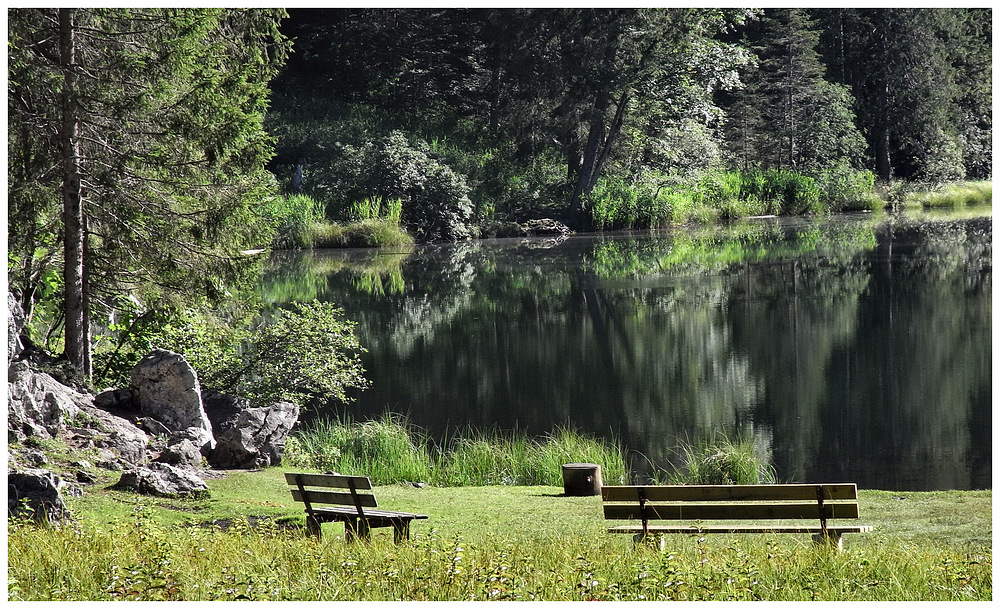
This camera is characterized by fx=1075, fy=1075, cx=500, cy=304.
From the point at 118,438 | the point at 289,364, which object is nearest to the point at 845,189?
the point at 289,364

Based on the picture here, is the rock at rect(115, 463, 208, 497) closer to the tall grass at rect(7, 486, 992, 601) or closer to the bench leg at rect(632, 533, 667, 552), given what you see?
the tall grass at rect(7, 486, 992, 601)

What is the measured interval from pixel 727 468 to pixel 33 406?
721 cm

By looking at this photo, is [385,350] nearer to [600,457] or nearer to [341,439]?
[341,439]

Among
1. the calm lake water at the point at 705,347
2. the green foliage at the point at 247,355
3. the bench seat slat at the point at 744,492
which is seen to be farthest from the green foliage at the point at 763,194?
the bench seat slat at the point at 744,492

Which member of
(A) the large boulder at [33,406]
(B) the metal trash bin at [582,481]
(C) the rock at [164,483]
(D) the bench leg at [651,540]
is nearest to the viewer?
(D) the bench leg at [651,540]

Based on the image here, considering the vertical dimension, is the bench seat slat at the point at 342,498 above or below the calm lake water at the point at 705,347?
above

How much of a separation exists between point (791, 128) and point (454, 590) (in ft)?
164

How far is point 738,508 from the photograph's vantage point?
24.9 feet

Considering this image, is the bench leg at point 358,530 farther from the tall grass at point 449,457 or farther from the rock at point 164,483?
the tall grass at point 449,457

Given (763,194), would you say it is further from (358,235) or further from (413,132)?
(358,235)

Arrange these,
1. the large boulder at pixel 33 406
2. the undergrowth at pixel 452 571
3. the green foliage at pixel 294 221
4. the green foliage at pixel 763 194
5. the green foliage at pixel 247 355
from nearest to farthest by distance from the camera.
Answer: the undergrowth at pixel 452 571 → the large boulder at pixel 33 406 → the green foliage at pixel 247 355 → the green foliage at pixel 294 221 → the green foliage at pixel 763 194

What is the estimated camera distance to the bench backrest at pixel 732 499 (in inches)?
291

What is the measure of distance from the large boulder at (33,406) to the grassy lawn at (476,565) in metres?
2.25

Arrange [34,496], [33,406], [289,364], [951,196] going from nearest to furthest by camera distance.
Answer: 1. [34,496]
2. [33,406]
3. [289,364]
4. [951,196]
